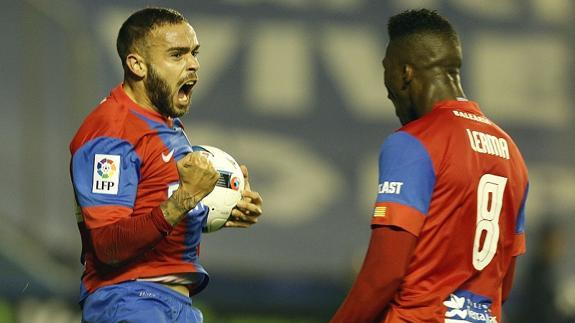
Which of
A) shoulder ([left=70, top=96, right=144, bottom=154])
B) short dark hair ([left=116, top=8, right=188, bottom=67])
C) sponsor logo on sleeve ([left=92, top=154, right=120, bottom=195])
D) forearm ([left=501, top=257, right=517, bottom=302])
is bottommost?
forearm ([left=501, top=257, right=517, bottom=302])

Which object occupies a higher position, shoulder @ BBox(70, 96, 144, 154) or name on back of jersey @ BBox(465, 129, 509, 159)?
name on back of jersey @ BBox(465, 129, 509, 159)

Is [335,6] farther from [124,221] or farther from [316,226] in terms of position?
[124,221]

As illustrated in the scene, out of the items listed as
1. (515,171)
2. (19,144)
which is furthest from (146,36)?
(19,144)

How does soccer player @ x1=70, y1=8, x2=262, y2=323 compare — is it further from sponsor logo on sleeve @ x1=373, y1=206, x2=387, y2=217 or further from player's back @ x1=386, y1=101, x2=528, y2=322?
player's back @ x1=386, y1=101, x2=528, y2=322

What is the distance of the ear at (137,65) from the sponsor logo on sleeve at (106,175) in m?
0.41

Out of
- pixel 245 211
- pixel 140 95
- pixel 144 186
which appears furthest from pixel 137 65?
pixel 245 211

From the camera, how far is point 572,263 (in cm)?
1174

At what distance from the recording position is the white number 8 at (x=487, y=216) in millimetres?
4410

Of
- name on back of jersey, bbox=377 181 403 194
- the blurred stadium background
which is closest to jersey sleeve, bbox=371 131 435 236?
name on back of jersey, bbox=377 181 403 194

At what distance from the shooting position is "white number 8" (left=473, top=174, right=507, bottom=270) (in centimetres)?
441

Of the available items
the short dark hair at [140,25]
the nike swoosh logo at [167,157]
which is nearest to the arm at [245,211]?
the nike swoosh logo at [167,157]

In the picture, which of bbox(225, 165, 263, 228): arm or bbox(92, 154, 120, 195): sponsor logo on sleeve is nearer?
bbox(92, 154, 120, 195): sponsor logo on sleeve

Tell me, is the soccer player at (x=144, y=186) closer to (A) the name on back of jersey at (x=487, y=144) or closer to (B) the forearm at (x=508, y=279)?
(A) the name on back of jersey at (x=487, y=144)

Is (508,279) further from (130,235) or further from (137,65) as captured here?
(137,65)
